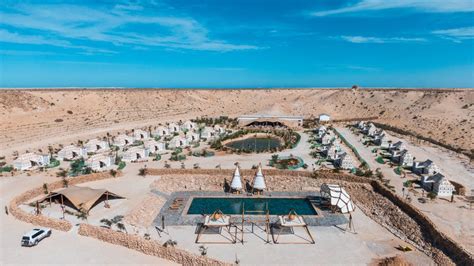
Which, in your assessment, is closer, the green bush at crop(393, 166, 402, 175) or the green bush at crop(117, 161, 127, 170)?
the green bush at crop(393, 166, 402, 175)

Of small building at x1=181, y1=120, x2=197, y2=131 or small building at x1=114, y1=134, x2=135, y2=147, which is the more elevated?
small building at x1=181, y1=120, x2=197, y2=131

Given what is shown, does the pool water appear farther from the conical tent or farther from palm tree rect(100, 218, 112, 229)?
palm tree rect(100, 218, 112, 229)

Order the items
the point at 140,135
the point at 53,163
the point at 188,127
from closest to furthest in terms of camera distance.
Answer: the point at 53,163, the point at 140,135, the point at 188,127

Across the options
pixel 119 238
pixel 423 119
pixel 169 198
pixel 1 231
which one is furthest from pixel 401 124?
pixel 1 231

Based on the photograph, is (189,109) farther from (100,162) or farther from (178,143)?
(100,162)

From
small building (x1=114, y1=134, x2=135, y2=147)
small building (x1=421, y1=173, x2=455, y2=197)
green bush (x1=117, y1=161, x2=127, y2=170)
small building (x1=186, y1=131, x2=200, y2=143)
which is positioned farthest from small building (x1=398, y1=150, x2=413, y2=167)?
A: small building (x1=114, y1=134, x2=135, y2=147)

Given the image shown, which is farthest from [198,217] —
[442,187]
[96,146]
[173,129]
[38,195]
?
[173,129]
